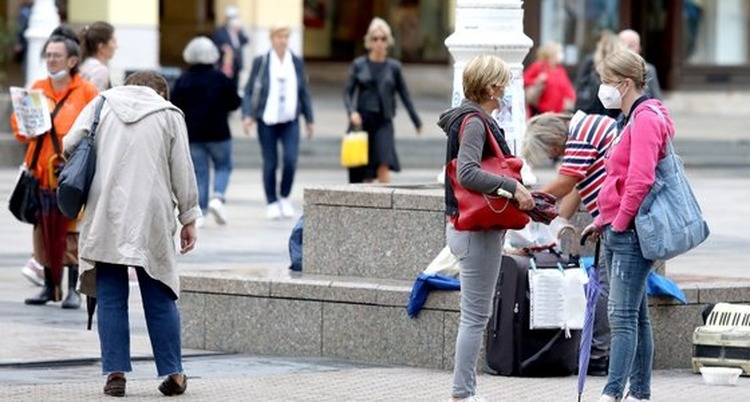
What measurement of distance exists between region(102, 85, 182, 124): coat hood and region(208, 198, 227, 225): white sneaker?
28.0ft

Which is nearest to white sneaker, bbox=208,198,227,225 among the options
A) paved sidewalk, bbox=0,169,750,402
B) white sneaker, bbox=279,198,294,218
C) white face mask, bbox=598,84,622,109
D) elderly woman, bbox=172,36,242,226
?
elderly woman, bbox=172,36,242,226

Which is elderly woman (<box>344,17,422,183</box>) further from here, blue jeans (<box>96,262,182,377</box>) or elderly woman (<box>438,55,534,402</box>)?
elderly woman (<box>438,55,534,402</box>)

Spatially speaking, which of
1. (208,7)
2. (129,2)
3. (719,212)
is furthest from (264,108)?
(208,7)

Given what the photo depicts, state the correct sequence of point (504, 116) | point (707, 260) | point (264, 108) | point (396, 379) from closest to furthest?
point (396, 379) → point (504, 116) → point (707, 260) → point (264, 108)

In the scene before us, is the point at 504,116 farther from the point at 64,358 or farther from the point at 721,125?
the point at 721,125

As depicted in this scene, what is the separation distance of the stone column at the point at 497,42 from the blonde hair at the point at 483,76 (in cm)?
228

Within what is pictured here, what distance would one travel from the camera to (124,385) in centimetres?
910

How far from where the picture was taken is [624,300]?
848cm

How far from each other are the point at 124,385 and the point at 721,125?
25359mm

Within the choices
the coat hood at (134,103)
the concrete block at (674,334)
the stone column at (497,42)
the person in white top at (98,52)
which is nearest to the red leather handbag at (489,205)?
the coat hood at (134,103)

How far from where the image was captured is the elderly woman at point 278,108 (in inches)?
717

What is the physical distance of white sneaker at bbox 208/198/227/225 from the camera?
58.3 feet

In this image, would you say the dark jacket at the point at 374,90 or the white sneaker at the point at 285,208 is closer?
the dark jacket at the point at 374,90

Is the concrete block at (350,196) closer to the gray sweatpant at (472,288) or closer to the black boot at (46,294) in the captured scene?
the gray sweatpant at (472,288)
